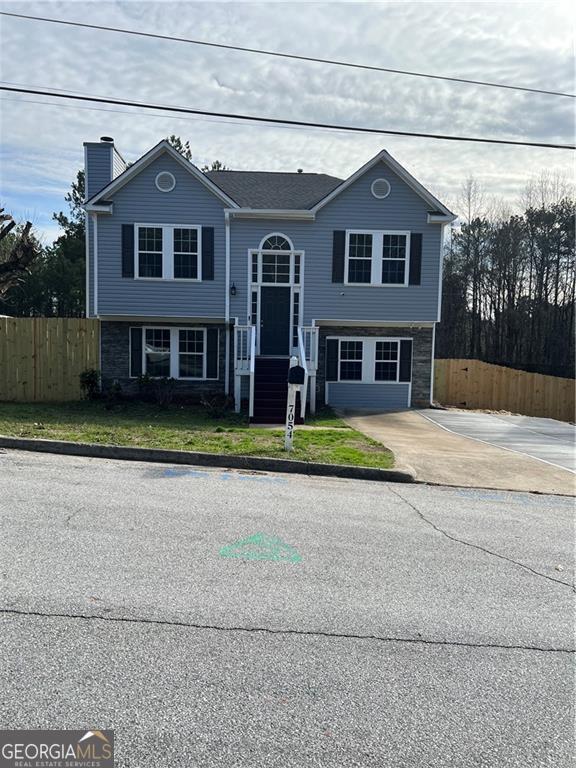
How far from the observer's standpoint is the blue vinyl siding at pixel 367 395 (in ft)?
→ 58.7

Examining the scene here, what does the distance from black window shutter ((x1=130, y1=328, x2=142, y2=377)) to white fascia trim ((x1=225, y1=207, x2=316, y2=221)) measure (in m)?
4.72

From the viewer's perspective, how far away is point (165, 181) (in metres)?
16.4

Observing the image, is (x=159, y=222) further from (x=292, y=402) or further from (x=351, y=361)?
(x=292, y=402)

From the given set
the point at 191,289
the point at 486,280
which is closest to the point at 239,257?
the point at 191,289

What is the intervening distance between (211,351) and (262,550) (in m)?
13.2

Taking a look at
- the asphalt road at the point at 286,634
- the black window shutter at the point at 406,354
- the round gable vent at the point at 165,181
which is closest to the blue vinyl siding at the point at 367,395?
the black window shutter at the point at 406,354

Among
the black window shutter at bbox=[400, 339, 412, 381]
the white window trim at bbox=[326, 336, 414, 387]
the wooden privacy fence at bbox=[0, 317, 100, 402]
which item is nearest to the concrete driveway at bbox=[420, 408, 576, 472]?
the black window shutter at bbox=[400, 339, 412, 381]

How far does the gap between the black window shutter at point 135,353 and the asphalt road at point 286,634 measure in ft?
37.8

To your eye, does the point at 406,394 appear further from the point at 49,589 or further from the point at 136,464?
the point at 49,589

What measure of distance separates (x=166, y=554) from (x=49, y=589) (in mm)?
981

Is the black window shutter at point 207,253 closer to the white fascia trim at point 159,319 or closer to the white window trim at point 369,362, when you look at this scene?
the white fascia trim at point 159,319

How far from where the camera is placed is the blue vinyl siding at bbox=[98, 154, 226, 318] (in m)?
16.3

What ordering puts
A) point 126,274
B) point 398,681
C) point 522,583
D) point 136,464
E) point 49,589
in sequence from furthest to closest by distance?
point 126,274 < point 136,464 < point 522,583 < point 49,589 < point 398,681

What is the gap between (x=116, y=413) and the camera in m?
14.0
